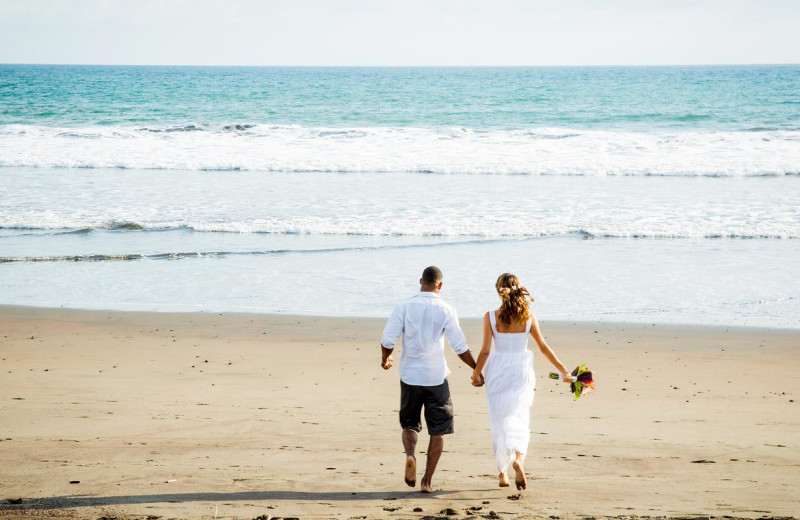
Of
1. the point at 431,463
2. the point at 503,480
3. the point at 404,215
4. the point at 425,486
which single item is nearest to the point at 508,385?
the point at 503,480

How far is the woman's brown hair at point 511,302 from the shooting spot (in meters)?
4.94

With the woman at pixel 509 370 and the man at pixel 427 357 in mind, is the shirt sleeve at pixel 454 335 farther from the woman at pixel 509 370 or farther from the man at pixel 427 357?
the woman at pixel 509 370

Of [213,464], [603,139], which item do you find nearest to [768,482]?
[213,464]

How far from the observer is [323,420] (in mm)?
6168

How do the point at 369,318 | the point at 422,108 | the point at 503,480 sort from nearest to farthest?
the point at 503,480, the point at 369,318, the point at 422,108

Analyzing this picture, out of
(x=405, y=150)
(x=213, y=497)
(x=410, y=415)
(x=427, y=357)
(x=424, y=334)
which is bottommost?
(x=213, y=497)

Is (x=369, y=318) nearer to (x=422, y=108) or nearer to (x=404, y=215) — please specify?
(x=404, y=215)

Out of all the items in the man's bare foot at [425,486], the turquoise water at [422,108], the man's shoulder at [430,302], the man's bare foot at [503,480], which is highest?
the turquoise water at [422,108]

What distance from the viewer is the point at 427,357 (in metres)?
4.97

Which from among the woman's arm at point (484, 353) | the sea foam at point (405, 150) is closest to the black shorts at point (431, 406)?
the woman's arm at point (484, 353)

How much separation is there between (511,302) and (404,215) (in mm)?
11408

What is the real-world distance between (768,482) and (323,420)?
3188 millimetres

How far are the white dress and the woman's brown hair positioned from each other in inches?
3.3

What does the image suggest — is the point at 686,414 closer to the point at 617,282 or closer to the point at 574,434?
the point at 574,434
